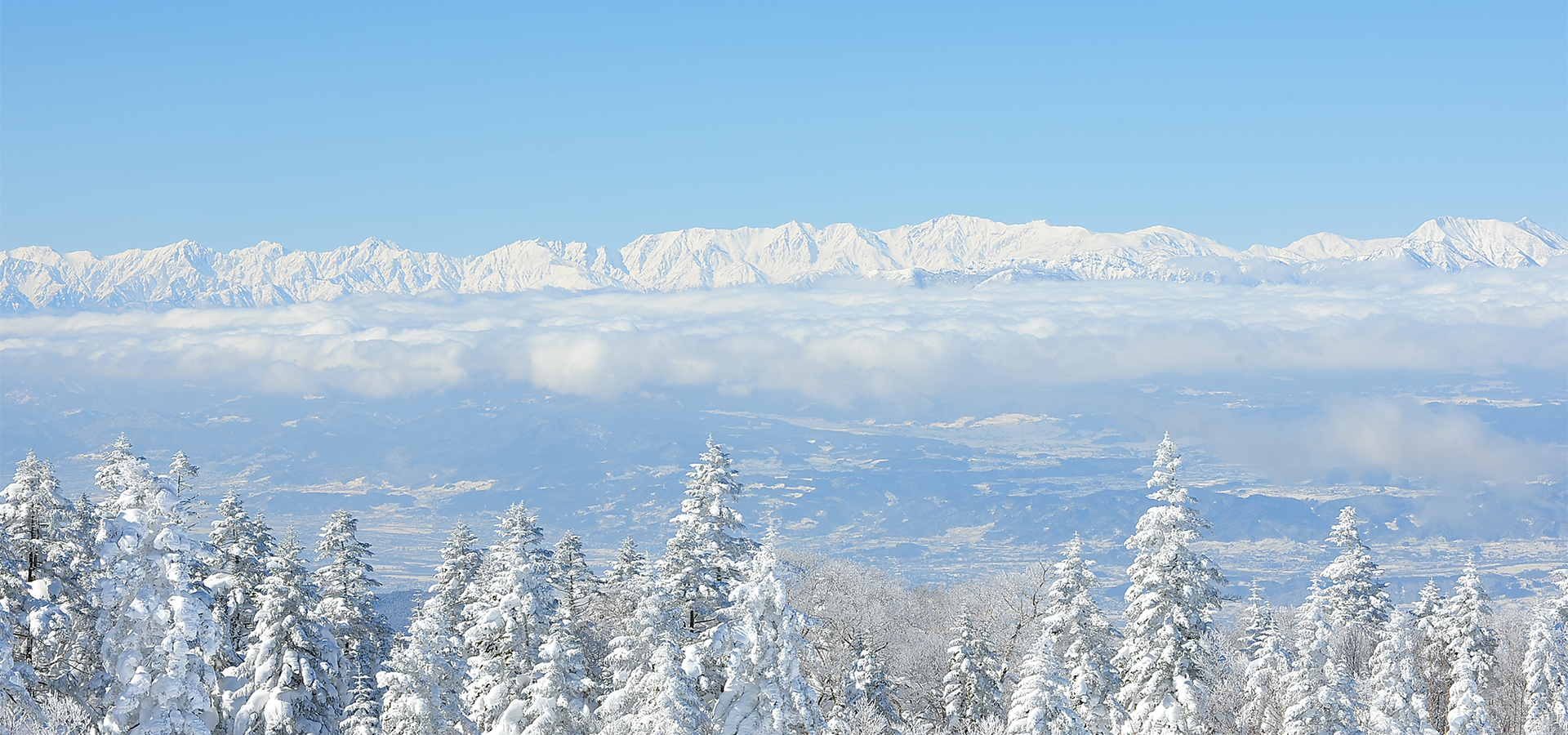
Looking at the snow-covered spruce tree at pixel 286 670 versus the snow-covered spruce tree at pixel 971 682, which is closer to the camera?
the snow-covered spruce tree at pixel 286 670

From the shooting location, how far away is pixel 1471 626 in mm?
48875

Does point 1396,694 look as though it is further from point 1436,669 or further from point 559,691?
point 559,691

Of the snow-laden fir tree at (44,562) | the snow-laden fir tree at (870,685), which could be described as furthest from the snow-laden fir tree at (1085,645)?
the snow-laden fir tree at (44,562)

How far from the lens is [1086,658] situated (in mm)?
35844

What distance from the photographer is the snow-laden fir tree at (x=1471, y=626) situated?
4819cm

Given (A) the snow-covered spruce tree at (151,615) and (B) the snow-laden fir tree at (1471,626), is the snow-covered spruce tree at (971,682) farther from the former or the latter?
(A) the snow-covered spruce tree at (151,615)

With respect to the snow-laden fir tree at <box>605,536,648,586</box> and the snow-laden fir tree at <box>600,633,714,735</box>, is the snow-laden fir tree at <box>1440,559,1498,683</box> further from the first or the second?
the snow-laden fir tree at <box>600,633,714,735</box>

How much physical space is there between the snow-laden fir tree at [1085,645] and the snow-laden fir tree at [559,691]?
14367mm

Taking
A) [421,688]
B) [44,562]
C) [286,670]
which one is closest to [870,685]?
[421,688]

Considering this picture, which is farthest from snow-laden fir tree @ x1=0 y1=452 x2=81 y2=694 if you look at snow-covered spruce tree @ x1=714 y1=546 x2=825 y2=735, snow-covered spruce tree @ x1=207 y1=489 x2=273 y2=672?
snow-covered spruce tree @ x1=714 y1=546 x2=825 y2=735

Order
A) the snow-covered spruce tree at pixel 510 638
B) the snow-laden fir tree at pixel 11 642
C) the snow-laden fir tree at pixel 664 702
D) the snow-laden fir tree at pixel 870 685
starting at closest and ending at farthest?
the snow-laden fir tree at pixel 11 642 → the snow-laden fir tree at pixel 664 702 → the snow-covered spruce tree at pixel 510 638 → the snow-laden fir tree at pixel 870 685

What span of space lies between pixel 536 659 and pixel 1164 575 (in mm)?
18935

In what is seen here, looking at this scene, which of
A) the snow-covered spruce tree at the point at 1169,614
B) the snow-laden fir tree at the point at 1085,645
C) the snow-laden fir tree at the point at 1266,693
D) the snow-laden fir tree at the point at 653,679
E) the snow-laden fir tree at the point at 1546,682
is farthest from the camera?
the snow-laden fir tree at the point at 1546,682

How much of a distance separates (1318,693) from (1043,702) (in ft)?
26.9
